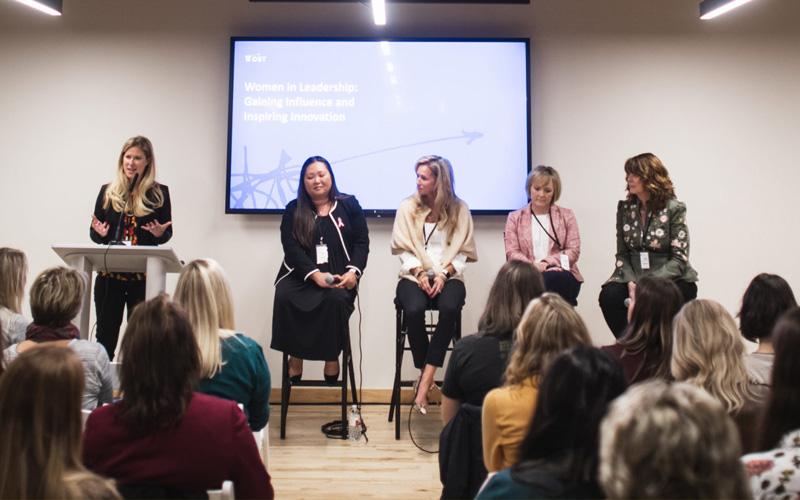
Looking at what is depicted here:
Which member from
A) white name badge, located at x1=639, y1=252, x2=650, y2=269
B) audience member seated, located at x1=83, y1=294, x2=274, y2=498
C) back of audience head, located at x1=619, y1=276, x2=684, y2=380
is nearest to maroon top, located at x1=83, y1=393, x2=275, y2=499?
audience member seated, located at x1=83, y1=294, x2=274, y2=498

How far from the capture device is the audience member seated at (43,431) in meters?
1.13

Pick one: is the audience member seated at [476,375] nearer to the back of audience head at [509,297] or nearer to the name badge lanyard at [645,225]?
the back of audience head at [509,297]

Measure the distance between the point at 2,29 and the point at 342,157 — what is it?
267 cm

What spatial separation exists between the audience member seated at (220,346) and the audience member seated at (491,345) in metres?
0.63

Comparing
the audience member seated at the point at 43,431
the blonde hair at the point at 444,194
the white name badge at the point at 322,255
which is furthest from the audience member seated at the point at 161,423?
the blonde hair at the point at 444,194

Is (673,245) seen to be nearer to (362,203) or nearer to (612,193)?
(612,193)

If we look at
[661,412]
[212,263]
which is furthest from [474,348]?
[661,412]

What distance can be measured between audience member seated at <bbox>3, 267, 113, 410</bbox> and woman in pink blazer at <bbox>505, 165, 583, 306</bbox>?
2.64m

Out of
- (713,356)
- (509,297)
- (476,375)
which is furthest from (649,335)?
(476,375)

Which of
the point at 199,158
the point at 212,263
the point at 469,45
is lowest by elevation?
the point at 212,263

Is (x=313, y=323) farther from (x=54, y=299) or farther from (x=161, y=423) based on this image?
(x=161, y=423)

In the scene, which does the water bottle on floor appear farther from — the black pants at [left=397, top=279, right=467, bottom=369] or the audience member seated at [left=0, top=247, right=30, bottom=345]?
the audience member seated at [left=0, top=247, right=30, bottom=345]

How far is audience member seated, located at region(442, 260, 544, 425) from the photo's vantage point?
7.17 ft

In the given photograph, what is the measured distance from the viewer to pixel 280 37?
15.8 ft
